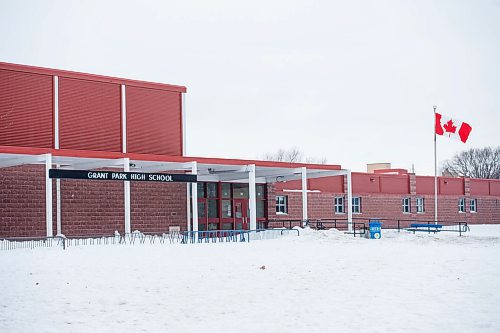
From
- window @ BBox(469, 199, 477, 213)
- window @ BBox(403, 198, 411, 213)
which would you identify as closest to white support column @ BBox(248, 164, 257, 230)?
window @ BBox(403, 198, 411, 213)

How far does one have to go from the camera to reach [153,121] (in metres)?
32.7

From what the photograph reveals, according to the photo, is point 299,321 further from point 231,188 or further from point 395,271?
point 231,188

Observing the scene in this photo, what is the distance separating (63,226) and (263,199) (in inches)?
476

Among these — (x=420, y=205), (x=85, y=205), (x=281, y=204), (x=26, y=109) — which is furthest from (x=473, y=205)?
(x=26, y=109)

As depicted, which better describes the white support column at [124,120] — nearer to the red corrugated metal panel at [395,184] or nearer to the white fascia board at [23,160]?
the white fascia board at [23,160]

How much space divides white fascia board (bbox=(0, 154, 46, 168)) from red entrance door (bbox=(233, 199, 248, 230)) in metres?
12.2

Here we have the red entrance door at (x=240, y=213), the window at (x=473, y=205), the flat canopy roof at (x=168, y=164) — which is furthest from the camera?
the window at (x=473, y=205)

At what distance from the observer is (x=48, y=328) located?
11.5 metres

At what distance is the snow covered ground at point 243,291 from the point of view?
39.0ft

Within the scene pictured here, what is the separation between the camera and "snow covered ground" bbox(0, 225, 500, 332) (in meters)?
11.9

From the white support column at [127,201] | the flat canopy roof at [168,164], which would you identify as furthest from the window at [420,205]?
the white support column at [127,201]

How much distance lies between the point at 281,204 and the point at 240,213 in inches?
222

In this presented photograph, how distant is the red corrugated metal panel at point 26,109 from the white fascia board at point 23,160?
245 centimetres

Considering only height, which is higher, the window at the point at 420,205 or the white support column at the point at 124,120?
the white support column at the point at 124,120
